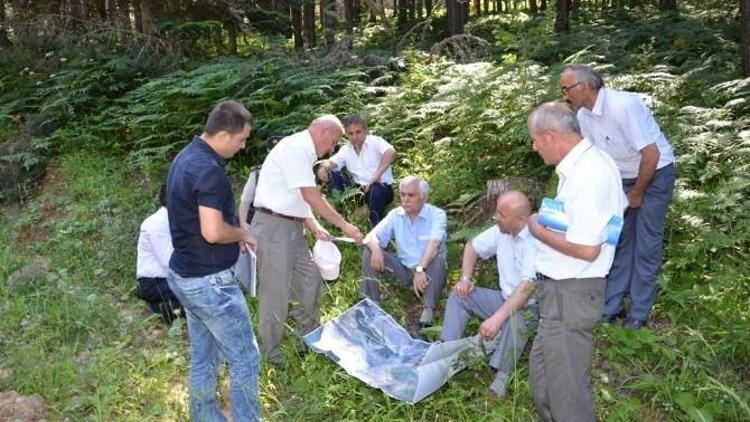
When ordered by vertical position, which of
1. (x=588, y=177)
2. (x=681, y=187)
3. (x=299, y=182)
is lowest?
(x=681, y=187)

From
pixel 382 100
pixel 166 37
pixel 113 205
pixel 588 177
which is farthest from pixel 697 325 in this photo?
pixel 166 37

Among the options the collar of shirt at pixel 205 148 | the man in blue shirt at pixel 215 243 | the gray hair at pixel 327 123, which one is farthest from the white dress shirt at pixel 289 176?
the collar of shirt at pixel 205 148

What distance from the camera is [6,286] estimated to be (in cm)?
597

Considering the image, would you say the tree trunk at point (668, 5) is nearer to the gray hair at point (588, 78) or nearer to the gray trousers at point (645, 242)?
the gray trousers at point (645, 242)

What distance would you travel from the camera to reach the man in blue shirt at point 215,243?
3.19 metres

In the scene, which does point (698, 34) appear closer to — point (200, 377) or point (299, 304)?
point (299, 304)

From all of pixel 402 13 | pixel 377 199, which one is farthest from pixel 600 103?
pixel 402 13

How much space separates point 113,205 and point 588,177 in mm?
6759

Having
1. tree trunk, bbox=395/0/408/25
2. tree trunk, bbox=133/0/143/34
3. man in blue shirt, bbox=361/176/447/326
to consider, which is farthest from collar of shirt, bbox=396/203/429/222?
tree trunk, bbox=395/0/408/25

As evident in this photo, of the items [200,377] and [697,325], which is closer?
[200,377]

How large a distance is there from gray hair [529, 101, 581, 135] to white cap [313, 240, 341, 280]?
6.99ft

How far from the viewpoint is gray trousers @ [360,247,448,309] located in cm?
497

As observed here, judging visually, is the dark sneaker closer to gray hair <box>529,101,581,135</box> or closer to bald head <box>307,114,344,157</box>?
gray hair <box>529,101,581,135</box>

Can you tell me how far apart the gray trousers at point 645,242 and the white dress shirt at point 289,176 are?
6.93ft
